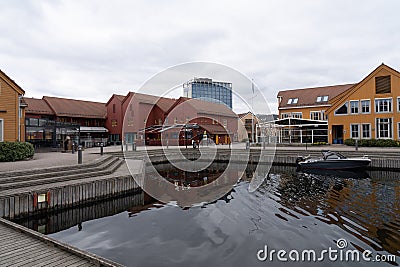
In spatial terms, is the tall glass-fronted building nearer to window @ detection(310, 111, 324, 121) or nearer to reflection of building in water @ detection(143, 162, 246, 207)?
reflection of building in water @ detection(143, 162, 246, 207)

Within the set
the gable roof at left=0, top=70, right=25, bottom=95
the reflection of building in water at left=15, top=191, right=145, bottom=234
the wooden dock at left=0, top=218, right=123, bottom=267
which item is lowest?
the reflection of building in water at left=15, top=191, right=145, bottom=234

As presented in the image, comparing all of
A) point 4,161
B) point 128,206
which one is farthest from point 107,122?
point 128,206

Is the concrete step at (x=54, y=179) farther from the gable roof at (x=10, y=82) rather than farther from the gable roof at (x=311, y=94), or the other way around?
the gable roof at (x=311, y=94)

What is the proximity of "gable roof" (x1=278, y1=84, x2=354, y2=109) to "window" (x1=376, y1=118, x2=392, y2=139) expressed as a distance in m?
8.99

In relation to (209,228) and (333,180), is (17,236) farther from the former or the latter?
(333,180)

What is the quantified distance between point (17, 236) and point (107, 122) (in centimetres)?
3211

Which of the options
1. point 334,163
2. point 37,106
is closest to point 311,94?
point 334,163

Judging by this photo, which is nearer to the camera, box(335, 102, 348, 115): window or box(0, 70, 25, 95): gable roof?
box(0, 70, 25, 95): gable roof

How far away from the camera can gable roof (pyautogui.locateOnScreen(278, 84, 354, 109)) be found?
1411 inches

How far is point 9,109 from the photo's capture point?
51.3ft

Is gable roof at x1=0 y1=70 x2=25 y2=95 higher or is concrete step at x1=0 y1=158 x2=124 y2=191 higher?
gable roof at x1=0 y1=70 x2=25 y2=95

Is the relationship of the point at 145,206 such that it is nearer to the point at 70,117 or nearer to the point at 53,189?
the point at 53,189

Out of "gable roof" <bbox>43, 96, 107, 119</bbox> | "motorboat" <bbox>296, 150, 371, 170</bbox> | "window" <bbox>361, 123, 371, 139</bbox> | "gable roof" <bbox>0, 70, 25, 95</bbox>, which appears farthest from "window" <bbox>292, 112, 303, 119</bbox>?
"gable roof" <bbox>0, 70, 25, 95</bbox>

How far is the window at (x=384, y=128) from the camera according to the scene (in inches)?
1018
